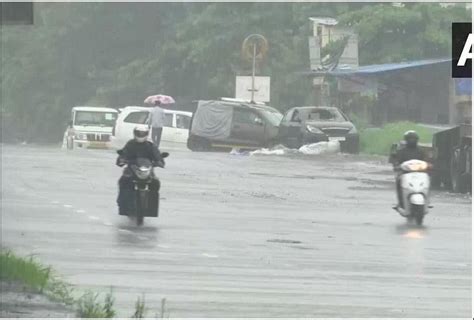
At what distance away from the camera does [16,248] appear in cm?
1398

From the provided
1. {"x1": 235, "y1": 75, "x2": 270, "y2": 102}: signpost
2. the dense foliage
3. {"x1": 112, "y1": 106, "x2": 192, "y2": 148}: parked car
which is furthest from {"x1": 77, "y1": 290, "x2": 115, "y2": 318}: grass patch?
{"x1": 235, "y1": 75, "x2": 270, "y2": 102}: signpost

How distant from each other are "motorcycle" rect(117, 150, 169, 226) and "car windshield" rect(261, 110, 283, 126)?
644 centimetres

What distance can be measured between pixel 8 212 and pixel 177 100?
282 inches

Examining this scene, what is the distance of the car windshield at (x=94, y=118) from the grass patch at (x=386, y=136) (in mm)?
4055

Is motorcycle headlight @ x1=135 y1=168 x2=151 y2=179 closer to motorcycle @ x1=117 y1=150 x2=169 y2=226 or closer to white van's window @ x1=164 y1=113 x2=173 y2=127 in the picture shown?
motorcycle @ x1=117 y1=150 x2=169 y2=226

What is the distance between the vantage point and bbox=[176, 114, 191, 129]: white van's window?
23933 millimetres

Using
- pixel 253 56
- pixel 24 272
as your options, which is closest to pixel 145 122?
pixel 253 56

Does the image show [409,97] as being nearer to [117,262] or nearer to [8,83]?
[8,83]

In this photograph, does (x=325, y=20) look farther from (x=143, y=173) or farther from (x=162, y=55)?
(x=143, y=173)

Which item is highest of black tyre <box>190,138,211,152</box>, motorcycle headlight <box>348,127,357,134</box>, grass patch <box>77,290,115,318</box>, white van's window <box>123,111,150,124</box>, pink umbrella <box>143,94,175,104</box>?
pink umbrella <box>143,94,175,104</box>

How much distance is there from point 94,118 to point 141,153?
25.4ft

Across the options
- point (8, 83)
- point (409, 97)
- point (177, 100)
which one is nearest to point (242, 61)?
point (177, 100)

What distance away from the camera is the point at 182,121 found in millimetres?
24094

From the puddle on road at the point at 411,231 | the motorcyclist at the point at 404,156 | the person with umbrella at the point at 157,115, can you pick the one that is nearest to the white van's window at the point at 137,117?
the person with umbrella at the point at 157,115
